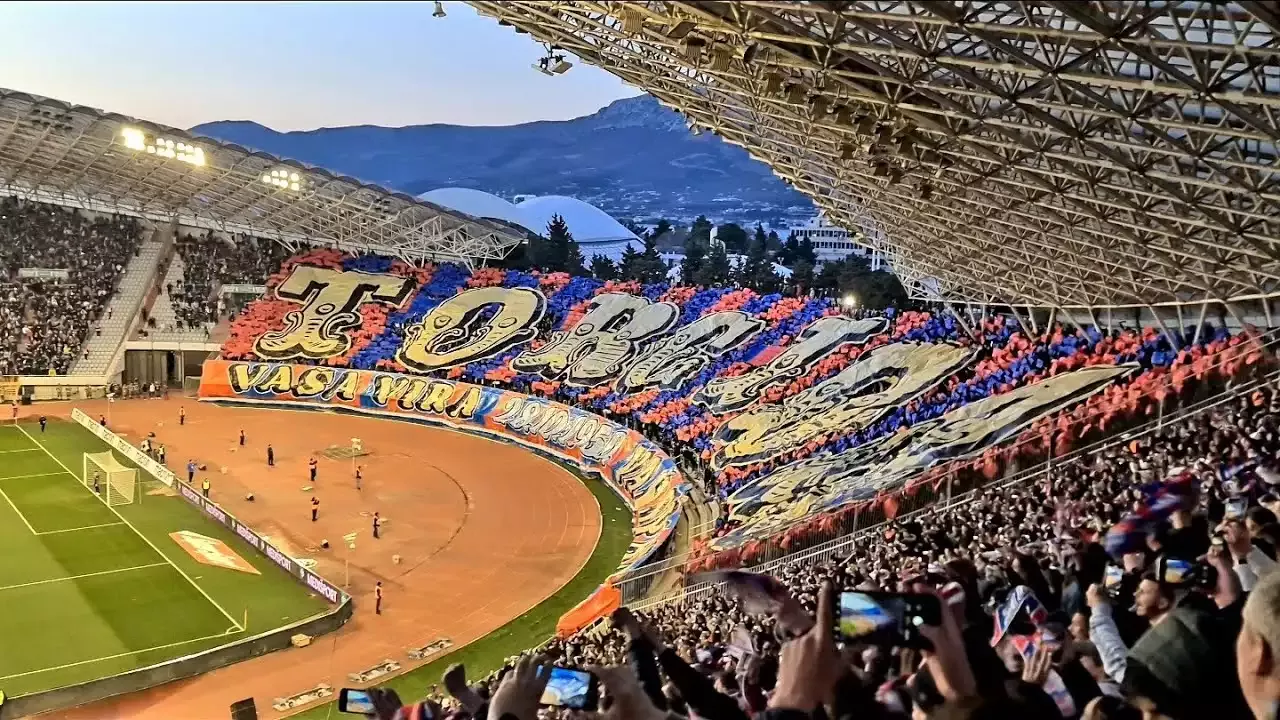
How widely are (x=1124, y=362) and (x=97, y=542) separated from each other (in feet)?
109

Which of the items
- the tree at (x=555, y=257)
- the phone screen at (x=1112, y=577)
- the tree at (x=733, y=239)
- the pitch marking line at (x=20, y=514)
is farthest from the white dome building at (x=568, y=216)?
the phone screen at (x=1112, y=577)

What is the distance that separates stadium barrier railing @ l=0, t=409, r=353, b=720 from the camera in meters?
18.8

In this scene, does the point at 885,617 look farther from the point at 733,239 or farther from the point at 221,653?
the point at 733,239

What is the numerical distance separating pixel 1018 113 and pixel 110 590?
26.1 metres

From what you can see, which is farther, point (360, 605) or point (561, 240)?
point (561, 240)

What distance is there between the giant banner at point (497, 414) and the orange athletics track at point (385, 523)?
142 centimetres

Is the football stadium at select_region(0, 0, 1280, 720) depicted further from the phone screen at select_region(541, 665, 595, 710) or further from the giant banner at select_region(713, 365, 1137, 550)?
the giant banner at select_region(713, 365, 1137, 550)

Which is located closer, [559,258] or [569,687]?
[569,687]

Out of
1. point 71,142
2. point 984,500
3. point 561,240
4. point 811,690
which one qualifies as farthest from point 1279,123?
point 561,240

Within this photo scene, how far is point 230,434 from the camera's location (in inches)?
1805

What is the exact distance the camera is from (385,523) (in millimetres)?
32969

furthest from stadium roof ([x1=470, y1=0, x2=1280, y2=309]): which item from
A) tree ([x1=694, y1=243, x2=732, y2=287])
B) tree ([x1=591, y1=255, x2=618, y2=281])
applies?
tree ([x1=591, y1=255, x2=618, y2=281])

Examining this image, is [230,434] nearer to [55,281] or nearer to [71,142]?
[71,142]

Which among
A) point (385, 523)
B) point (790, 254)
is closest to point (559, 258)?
point (790, 254)
